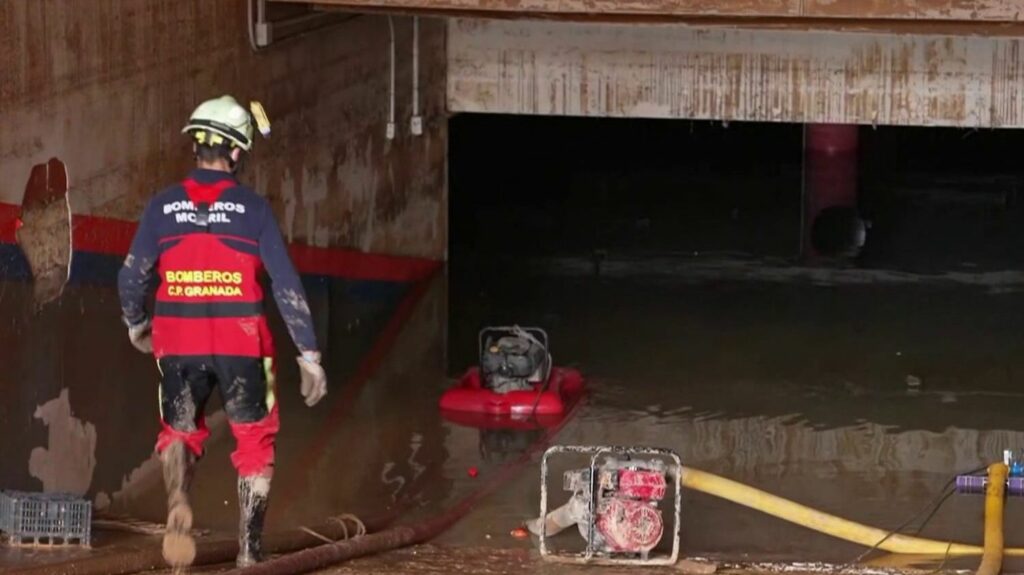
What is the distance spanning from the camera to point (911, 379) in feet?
45.8

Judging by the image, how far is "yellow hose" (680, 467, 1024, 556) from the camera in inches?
339

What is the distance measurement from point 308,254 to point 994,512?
697 cm

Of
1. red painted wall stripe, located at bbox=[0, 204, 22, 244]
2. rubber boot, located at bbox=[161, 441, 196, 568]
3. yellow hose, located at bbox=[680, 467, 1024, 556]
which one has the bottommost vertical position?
yellow hose, located at bbox=[680, 467, 1024, 556]

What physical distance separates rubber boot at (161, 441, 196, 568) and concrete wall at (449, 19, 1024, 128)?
9.27 meters

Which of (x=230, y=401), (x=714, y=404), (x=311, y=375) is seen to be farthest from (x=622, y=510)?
(x=714, y=404)

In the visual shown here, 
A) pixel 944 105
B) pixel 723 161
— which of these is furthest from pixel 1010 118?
pixel 723 161

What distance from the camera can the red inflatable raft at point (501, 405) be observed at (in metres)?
12.7

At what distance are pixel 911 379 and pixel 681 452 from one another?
3014 mm

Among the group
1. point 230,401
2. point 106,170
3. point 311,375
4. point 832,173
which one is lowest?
point 230,401

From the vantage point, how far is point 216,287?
277 inches

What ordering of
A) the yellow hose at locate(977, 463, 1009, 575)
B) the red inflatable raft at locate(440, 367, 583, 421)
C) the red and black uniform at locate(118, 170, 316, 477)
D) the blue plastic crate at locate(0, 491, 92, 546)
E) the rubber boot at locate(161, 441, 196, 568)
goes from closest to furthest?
the red and black uniform at locate(118, 170, 316, 477) → the rubber boot at locate(161, 441, 196, 568) → the blue plastic crate at locate(0, 491, 92, 546) → the yellow hose at locate(977, 463, 1009, 575) → the red inflatable raft at locate(440, 367, 583, 421)

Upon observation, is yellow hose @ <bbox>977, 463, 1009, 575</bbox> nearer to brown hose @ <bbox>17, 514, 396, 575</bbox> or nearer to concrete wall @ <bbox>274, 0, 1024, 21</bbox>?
brown hose @ <bbox>17, 514, 396, 575</bbox>

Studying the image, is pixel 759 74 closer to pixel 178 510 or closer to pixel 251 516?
pixel 251 516

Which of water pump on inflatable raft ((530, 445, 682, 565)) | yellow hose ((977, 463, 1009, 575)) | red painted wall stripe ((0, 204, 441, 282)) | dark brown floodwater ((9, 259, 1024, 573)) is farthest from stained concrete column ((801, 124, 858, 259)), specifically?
water pump on inflatable raft ((530, 445, 682, 565))
